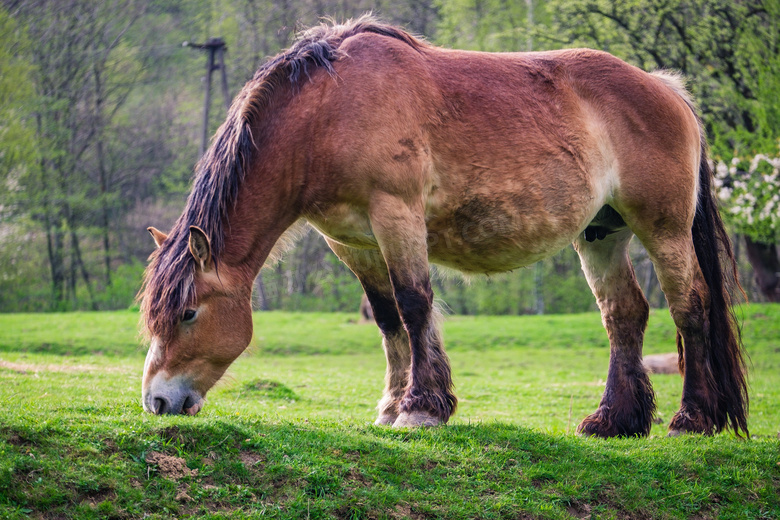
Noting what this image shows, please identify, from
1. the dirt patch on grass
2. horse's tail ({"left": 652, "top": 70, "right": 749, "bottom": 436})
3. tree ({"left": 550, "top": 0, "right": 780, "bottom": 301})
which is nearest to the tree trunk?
tree ({"left": 550, "top": 0, "right": 780, "bottom": 301})

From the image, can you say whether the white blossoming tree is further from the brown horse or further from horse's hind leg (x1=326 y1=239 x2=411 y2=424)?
horse's hind leg (x1=326 y1=239 x2=411 y2=424)

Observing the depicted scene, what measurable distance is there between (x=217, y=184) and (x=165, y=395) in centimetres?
150

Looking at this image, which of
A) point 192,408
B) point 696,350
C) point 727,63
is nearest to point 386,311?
point 192,408

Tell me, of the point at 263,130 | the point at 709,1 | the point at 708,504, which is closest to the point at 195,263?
the point at 263,130

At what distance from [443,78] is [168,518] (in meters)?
3.65

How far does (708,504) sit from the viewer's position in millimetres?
4590

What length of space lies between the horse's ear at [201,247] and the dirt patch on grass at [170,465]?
1.33 m

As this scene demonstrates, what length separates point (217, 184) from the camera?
4.83m

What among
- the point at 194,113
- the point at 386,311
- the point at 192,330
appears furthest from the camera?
the point at 194,113

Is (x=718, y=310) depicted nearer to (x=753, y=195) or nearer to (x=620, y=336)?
(x=620, y=336)

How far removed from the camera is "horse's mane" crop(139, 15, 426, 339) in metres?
4.63

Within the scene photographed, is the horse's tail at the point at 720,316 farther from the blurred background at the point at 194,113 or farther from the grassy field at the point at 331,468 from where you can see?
the blurred background at the point at 194,113

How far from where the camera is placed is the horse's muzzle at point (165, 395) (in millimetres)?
4605

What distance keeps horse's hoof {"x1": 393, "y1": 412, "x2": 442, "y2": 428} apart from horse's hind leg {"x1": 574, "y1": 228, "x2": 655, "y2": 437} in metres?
1.87
